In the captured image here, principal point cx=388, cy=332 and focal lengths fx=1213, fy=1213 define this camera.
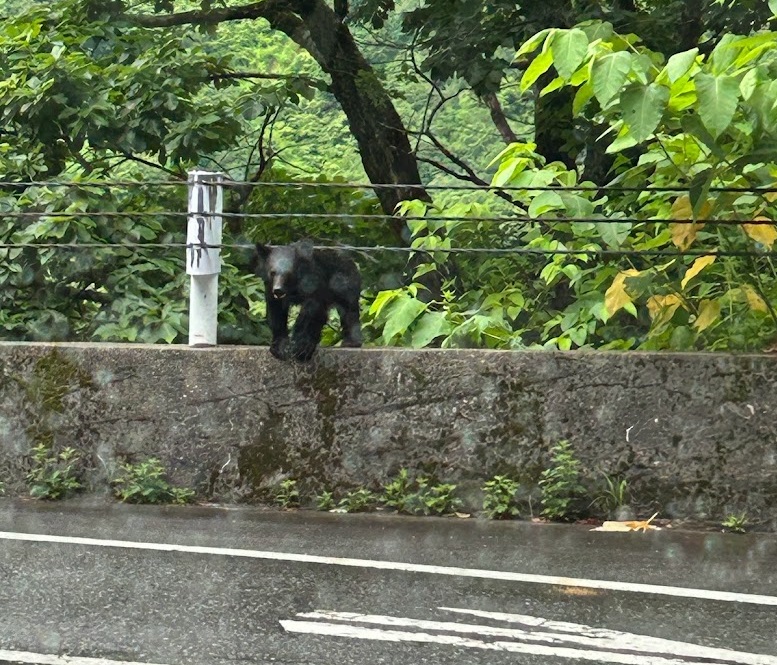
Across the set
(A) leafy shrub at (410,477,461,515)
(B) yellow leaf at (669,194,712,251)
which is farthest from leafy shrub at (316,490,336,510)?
(B) yellow leaf at (669,194,712,251)

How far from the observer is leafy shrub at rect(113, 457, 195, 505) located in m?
6.90

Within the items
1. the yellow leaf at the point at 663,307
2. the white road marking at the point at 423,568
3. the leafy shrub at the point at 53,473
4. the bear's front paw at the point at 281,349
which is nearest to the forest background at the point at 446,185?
the yellow leaf at the point at 663,307

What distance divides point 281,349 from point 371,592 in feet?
7.24

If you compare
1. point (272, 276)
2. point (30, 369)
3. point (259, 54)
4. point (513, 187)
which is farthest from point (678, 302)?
point (259, 54)

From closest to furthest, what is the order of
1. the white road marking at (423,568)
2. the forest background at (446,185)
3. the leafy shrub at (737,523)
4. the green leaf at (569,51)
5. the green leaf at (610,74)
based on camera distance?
the white road marking at (423,568)
the green leaf at (610,74)
the green leaf at (569,51)
the forest background at (446,185)
the leafy shrub at (737,523)

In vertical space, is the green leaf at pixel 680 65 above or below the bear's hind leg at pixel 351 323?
above

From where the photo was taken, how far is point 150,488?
6.92 metres

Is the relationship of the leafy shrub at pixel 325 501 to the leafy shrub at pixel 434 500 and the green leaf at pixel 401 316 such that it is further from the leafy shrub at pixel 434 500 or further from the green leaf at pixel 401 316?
the green leaf at pixel 401 316

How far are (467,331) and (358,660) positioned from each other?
134 inches

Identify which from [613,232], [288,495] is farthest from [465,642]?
[613,232]

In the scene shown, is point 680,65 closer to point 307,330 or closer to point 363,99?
point 307,330

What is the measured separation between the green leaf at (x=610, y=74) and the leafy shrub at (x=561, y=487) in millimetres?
1993

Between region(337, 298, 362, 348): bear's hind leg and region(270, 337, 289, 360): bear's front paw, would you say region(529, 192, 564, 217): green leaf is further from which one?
region(270, 337, 289, 360): bear's front paw

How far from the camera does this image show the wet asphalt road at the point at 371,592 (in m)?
4.27
